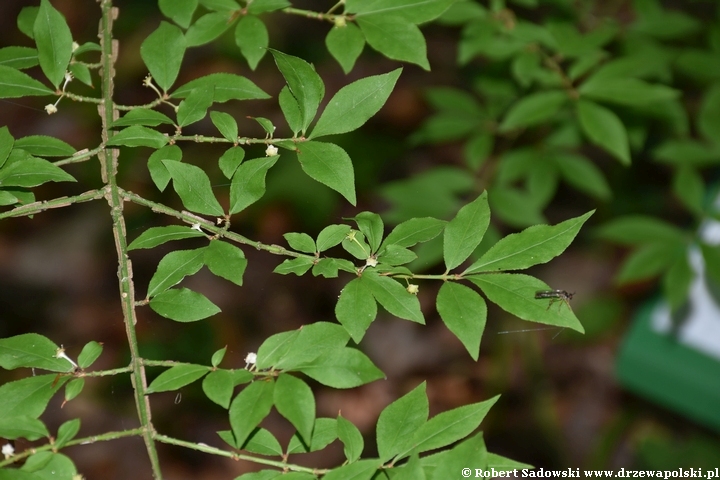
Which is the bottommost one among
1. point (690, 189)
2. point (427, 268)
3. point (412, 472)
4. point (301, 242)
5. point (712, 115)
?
point (427, 268)

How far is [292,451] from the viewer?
4.06ft

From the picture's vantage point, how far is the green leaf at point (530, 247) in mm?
1174

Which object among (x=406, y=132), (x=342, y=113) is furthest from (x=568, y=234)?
(x=406, y=132)

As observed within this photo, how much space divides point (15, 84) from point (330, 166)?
25.4 inches

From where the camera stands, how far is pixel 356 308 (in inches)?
45.1

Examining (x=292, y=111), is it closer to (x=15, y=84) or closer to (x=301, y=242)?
(x=301, y=242)

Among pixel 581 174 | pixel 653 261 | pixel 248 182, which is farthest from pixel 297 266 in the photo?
pixel 653 261

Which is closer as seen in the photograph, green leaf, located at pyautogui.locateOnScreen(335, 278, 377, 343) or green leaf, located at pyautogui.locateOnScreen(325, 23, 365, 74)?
green leaf, located at pyautogui.locateOnScreen(335, 278, 377, 343)

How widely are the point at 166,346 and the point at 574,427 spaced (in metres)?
2.16

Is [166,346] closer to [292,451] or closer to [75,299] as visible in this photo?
[75,299]

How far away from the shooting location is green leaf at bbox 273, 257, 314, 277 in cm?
118

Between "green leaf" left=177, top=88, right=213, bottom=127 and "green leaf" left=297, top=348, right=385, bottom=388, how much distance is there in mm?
518

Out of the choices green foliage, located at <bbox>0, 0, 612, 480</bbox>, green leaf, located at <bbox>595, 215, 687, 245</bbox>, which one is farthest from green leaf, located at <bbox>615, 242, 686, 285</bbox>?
green foliage, located at <bbox>0, 0, 612, 480</bbox>

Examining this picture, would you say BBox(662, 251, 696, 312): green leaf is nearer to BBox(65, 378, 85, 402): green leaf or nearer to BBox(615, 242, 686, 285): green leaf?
BBox(615, 242, 686, 285): green leaf
